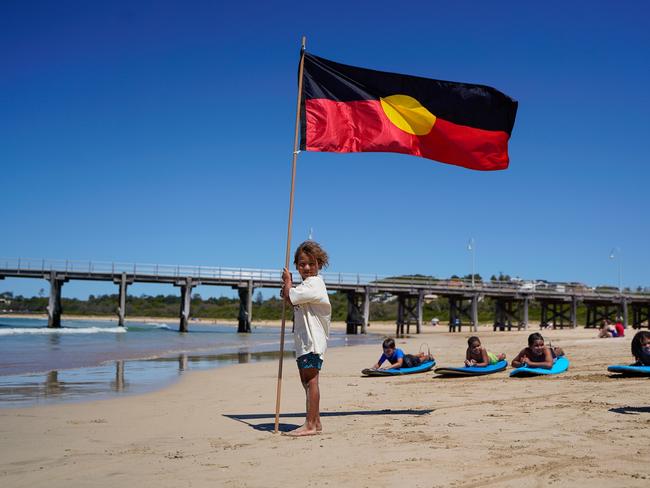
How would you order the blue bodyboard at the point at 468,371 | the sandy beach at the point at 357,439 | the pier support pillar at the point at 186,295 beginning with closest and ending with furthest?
the sandy beach at the point at 357,439, the blue bodyboard at the point at 468,371, the pier support pillar at the point at 186,295

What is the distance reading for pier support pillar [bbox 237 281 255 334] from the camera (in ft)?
152

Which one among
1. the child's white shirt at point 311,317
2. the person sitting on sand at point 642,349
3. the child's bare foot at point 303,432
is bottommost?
the child's bare foot at point 303,432

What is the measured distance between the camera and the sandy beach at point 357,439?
4375 millimetres

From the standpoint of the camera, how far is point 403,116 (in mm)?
8531

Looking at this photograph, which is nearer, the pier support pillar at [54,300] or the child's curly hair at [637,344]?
the child's curly hair at [637,344]

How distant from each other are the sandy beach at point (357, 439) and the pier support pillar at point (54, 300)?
37785 mm

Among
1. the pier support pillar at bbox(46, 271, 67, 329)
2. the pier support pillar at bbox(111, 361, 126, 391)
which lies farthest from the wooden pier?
the pier support pillar at bbox(111, 361, 126, 391)

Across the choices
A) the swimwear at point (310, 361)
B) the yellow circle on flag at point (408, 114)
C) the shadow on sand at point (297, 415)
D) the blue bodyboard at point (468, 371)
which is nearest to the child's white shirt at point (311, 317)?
the swimwear at point (310, 361)

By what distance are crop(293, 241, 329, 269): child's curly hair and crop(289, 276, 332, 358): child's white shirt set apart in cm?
24

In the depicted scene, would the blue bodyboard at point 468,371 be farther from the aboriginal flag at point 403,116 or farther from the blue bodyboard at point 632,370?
the aboriginal flag at point 403,116

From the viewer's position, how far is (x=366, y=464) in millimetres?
4672

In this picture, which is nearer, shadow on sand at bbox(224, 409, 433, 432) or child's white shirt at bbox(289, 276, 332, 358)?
child's white shirt at bbox(289, 276, 332, 358)

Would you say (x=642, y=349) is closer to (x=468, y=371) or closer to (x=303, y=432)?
(x=468, y=371)

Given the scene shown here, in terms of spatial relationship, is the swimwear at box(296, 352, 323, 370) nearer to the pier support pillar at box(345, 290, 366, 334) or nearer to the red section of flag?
the red section of flag
